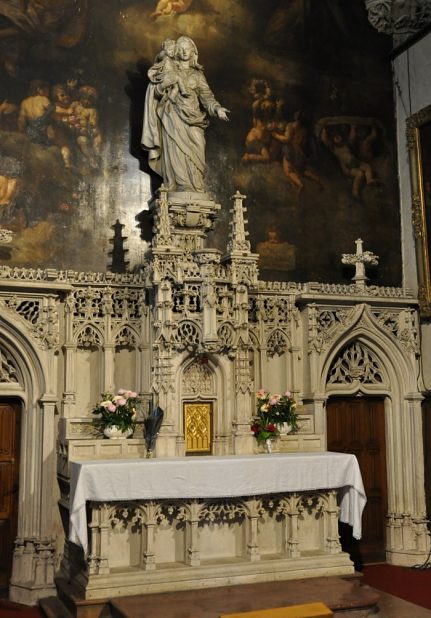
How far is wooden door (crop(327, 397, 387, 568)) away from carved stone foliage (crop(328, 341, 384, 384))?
33 centimetres

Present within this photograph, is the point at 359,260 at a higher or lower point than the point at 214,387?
higher

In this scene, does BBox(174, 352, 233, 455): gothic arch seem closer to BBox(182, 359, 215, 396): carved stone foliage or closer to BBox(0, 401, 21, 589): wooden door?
BBox(182, 359, 215, 396): carved stone foliage

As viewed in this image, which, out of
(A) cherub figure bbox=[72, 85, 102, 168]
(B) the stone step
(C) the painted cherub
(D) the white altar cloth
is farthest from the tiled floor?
(C) the painted cherub

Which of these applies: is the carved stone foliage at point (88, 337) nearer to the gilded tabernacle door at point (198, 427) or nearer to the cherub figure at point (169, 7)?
the gilded tabernacle door at point (198, 427)

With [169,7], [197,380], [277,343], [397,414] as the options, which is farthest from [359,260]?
[169,7]

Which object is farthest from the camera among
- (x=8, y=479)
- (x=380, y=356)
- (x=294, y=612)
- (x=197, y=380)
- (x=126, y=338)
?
(x=380, y=356)

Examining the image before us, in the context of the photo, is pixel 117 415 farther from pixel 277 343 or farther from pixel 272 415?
pixel 277 343

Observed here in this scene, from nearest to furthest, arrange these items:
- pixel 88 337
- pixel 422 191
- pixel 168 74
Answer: pixel 88 337
pixel 168 74
pixel 422 191

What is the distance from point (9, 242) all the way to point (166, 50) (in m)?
3.69

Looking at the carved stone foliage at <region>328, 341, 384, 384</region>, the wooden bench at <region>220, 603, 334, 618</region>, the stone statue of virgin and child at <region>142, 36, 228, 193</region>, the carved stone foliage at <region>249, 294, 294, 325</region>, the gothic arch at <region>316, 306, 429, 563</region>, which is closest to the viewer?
the wooden bench at <region>220, 603, 334, 618</region>

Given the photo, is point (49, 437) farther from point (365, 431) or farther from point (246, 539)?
point (365, 431)

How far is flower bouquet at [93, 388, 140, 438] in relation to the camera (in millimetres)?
10039

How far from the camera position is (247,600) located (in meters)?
8.43

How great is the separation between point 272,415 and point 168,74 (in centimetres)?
520
